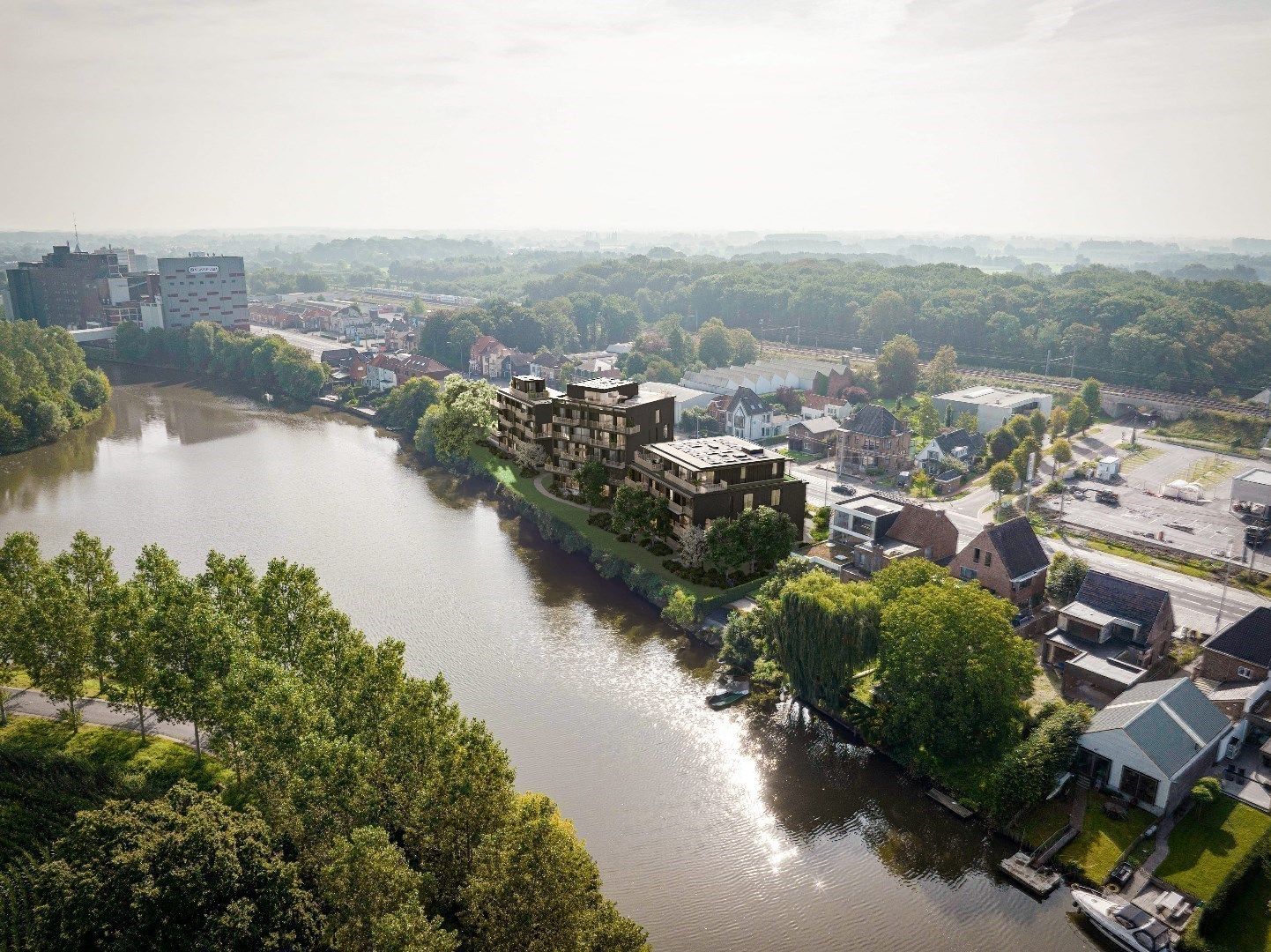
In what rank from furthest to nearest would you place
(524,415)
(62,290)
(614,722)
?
(62,290) < (524,415) < (614,722)

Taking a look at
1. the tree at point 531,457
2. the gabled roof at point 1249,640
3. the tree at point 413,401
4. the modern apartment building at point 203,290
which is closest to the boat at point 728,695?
the gabled roof at point 1249,640

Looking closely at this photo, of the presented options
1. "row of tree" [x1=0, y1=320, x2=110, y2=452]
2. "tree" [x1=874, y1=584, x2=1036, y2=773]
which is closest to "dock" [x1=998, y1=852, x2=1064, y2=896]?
"tree" [x1=874, y1=584, x2=1036, y2=773]

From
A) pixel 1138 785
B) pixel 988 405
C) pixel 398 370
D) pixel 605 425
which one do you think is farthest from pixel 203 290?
pixel 1138 785

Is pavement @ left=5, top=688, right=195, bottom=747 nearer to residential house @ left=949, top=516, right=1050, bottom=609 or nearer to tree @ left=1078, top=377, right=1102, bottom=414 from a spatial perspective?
residential house @ left=949, top=516, right=1050, bottom=609

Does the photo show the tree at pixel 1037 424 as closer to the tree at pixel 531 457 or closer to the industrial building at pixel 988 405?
the industrial building at pixel 988 405

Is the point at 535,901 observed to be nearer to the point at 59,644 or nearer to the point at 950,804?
the point at 950,804

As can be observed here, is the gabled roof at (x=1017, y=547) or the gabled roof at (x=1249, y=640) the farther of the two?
the gabled roof at (x=1017, y=547)
